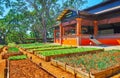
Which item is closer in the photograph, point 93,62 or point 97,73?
point 97,73

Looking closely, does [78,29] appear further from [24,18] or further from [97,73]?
[24,18]

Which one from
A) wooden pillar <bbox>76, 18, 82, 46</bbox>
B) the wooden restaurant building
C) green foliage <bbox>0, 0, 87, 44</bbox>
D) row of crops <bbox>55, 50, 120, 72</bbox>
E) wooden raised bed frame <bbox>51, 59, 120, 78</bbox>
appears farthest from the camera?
green foliage <bbox>0, 0, 87, 44</bbox>

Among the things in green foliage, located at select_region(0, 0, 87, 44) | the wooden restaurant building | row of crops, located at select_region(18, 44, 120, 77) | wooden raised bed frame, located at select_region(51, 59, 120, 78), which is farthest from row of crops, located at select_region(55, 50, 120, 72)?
green foliage, located at select_region(0, 0, 87, 44)

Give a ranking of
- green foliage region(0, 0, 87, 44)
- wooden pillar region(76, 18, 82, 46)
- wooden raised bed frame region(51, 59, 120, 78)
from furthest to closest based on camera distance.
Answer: green foliage region(0, 0, 87, 44) < wooden pillar region(76, 18, 82, 46) < wooden raised bed frame region(51, 59, 120, 78)

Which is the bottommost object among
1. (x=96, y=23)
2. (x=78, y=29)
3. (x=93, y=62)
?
(x=93, y=62)

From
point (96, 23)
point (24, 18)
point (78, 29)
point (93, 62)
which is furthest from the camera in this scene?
point (24, 18)

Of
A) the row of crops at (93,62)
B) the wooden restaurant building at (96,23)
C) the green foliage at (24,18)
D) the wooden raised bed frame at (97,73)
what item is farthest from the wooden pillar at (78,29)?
the green foliage at (24,18)

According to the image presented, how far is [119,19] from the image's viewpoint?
16.2 m

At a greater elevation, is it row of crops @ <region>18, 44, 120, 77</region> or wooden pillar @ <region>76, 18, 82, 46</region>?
wooden pillar @ <region>76, 18, 82, 46</region>

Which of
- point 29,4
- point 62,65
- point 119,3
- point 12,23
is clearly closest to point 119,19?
point 119,3

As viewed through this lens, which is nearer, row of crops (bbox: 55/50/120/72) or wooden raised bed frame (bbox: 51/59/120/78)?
wooden raised bed frame (bbox: 51/59/120/78)

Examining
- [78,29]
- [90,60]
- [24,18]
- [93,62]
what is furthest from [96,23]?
[24,18]

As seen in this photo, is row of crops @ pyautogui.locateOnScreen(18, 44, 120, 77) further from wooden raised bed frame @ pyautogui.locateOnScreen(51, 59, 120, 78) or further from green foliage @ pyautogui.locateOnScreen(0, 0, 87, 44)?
green foliage @ pyautogui.locateOnScreen(0, 0, 87, 44)

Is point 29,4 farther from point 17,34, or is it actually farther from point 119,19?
point 119,19
